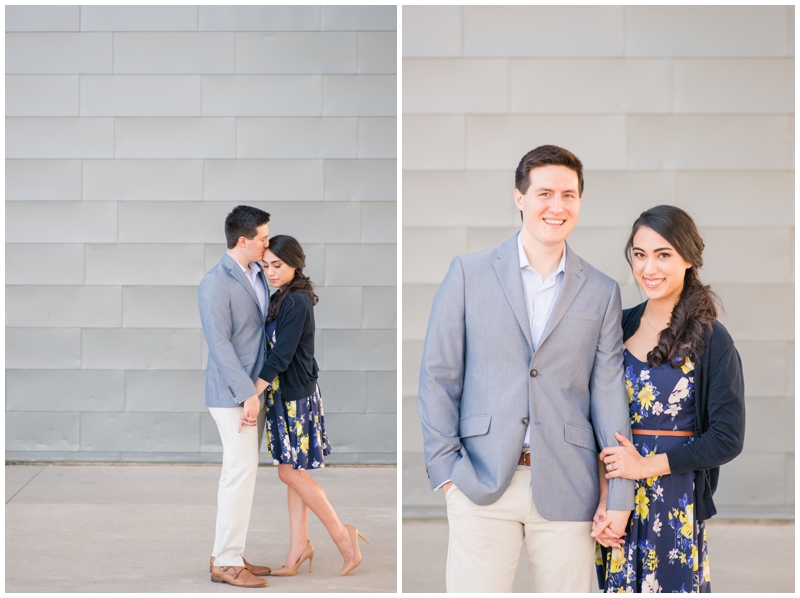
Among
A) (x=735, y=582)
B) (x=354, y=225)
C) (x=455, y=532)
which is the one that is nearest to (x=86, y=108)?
(x=354, y=225)

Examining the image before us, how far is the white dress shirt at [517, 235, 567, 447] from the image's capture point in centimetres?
195

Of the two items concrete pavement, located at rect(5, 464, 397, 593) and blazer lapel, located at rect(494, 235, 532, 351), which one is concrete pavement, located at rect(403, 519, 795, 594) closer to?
concrete pavement, located at rect(5, 464, 397, 593)

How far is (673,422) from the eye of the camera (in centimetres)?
197

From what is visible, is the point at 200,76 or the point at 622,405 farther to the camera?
the point at 200,76

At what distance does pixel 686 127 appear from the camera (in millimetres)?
3715

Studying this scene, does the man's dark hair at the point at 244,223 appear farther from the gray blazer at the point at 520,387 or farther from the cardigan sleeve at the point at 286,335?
the gray blazer at the point at 520,387

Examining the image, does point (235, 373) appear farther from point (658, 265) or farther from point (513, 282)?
point (658, 265)

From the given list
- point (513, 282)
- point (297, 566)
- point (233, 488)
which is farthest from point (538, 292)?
point (297, 566)

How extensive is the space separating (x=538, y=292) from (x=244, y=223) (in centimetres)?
137

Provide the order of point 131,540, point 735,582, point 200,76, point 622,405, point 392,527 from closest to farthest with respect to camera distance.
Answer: point 622,405 → point 735,582 → point 131,540 → point 392,527 → point 200,76

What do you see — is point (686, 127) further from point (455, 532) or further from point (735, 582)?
point (455, 532)

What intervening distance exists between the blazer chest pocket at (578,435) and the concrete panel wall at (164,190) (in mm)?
2976

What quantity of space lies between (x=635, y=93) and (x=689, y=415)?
7.03 ft

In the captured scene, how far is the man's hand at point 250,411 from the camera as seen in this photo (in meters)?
2.91
